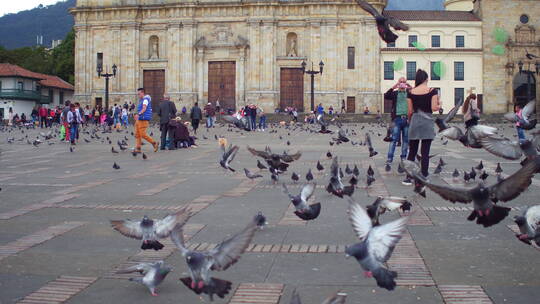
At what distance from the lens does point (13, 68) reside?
2741 inches

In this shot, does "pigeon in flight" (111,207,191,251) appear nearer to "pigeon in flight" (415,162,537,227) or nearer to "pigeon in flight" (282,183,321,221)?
"pigeon in flight" (282,183,321,221)

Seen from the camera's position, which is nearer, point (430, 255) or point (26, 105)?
point (430, 255)

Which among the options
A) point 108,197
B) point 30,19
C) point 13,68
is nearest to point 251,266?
point 108,197

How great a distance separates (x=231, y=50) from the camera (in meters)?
54.6

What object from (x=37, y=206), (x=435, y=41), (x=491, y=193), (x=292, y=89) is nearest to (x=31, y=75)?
(x=292, y=89)

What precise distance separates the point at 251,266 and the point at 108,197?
4433 millimetres

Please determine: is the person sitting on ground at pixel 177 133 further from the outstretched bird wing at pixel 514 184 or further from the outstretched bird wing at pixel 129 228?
the outstretched bird wing at pixel 514 184

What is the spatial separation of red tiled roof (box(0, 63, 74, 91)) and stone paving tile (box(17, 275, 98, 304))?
6907cm

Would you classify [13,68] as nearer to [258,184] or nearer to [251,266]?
[258,184]

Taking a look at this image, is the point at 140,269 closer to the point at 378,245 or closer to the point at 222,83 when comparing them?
A: the point at 378,245

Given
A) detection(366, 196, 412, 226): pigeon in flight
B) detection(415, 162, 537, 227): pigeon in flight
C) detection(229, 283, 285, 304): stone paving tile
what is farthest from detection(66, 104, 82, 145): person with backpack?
detection(415, 162, 537, 227): pigeon in flight

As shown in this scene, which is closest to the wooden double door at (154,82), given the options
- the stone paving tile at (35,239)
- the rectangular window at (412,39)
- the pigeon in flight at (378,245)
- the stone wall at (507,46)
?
the rectangular window at (412,39)

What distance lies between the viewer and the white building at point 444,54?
56406 mm

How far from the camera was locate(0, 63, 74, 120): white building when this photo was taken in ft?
226
